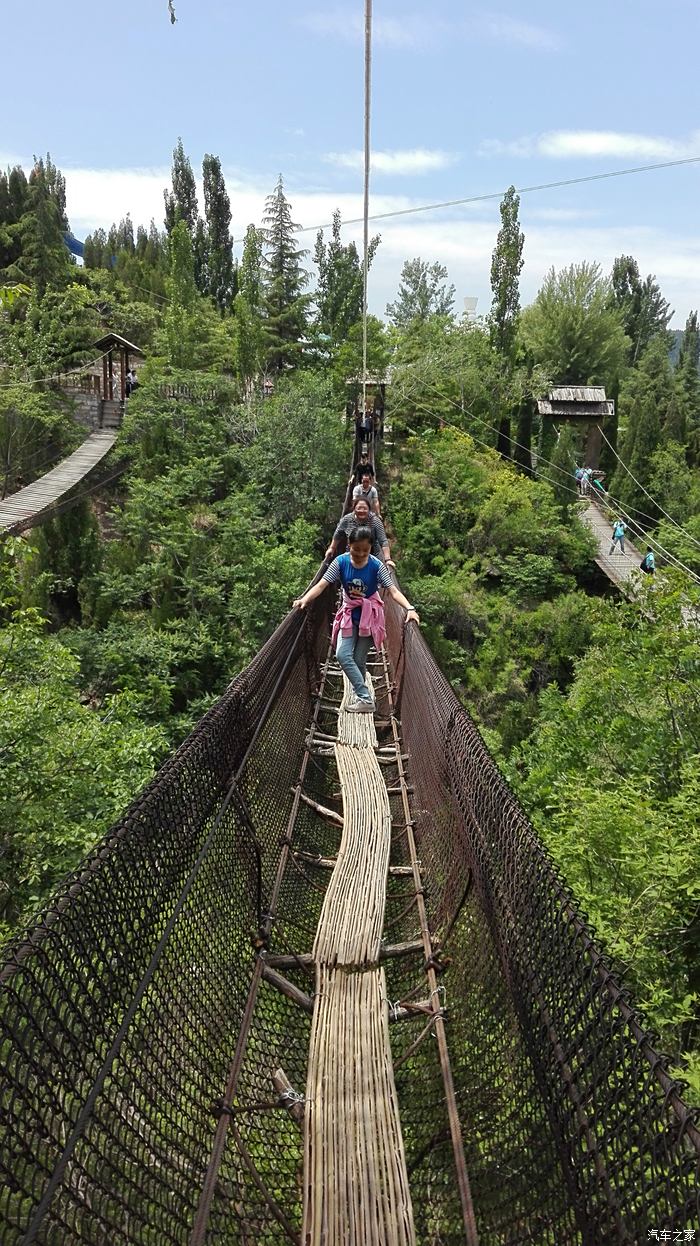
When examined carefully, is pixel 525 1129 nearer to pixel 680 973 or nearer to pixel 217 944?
pixel 217 944

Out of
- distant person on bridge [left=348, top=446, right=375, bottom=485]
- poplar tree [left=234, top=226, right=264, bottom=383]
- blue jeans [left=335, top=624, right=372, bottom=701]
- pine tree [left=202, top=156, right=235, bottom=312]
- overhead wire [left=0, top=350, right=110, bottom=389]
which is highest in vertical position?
pine tree [left=202, top=156, right=235, bottom=312]

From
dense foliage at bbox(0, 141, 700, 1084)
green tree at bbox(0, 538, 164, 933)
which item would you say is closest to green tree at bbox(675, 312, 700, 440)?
dense foliage at bbox(0, 141, 700, 1084)

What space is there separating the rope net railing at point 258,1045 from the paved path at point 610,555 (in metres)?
12.9

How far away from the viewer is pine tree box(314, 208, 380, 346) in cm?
2133

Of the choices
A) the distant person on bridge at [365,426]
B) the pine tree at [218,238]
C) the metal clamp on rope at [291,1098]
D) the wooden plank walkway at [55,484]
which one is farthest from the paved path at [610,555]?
the pine tree at [218,238]

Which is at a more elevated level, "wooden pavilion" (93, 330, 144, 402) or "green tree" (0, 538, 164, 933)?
"wooden pavilion" (93, 330, 144, 402)

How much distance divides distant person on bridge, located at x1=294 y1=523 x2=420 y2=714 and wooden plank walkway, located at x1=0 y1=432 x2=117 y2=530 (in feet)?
22.2

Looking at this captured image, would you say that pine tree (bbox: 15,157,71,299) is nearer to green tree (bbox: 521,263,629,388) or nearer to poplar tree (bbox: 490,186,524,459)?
poplar tree (bbox: 490,186,524,459)

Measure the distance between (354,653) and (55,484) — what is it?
379 inches

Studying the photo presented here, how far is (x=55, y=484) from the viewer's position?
11.7 meters

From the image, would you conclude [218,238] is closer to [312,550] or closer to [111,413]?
[111,413]

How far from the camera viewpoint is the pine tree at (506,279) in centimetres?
2188

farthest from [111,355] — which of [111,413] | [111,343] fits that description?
[111,413]

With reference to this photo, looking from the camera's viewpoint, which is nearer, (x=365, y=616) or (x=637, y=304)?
(x=365, y=616)
